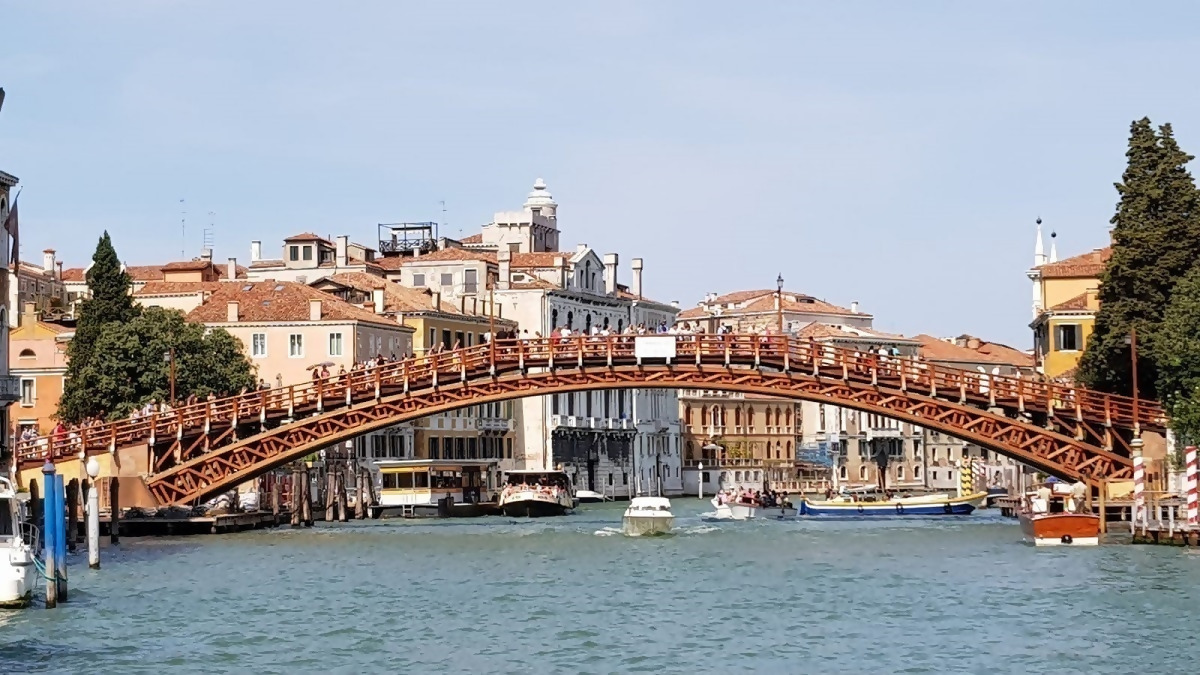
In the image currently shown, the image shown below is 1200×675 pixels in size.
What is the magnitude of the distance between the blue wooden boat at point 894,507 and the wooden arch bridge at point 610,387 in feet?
49.9

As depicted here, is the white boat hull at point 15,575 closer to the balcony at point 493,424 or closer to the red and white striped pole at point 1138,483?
the red and white striped pole at point 1138,483

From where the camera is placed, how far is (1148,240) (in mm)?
58188

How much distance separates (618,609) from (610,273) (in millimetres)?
Result: 73128

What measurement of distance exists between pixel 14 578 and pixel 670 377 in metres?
25.4

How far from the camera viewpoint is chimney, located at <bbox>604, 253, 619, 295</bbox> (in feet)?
360

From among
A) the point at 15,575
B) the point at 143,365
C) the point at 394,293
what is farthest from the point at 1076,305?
the point at 15,575

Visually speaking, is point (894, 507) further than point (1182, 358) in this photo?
Yes

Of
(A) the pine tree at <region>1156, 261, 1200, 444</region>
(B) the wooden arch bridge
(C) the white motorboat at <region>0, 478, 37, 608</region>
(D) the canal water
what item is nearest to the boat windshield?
(C) the white motorboat at <region>0, 478, 37, 608</region>

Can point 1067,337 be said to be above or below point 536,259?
below

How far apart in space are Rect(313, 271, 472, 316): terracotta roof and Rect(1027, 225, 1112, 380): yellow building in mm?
21778

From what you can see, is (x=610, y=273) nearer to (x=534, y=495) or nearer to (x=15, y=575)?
(x=534, y=495)

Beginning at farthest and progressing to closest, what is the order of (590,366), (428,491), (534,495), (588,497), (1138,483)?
(588,497), (428,491), (534,495), (590,366), (1138,483)

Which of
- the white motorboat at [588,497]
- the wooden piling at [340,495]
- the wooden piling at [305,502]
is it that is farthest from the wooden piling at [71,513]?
the white motorboat at [588,497]

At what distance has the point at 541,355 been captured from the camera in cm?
5681
